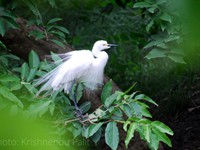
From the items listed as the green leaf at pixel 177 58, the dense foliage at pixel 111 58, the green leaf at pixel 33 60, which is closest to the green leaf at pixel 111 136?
the dense foliage at pixel 111 58

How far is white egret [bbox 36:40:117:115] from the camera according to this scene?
208 centimetres

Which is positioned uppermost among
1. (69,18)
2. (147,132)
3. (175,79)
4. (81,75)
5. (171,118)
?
(147,132)

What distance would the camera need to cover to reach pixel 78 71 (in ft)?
7.12

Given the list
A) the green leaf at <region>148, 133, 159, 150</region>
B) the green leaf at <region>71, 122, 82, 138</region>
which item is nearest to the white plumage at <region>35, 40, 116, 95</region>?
the green leaf at <region>71, 122, 82, 138</region>

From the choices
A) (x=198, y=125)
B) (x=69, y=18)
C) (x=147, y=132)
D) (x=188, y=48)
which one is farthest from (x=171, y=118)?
(x=188, y=48)

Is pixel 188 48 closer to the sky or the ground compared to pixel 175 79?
closer to the sky

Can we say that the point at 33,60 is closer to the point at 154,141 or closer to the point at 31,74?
the point at 31,74

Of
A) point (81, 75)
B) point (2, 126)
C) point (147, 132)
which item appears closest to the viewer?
point (2, 126)

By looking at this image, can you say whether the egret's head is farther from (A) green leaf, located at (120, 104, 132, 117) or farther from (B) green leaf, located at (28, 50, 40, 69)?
(A) green leaf, located at (120, 104, 132, 117)

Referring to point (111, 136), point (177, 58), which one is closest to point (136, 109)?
point (111, 136)

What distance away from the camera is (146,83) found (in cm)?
374

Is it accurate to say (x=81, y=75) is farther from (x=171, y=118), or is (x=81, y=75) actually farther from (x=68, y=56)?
(x=171, y=118)

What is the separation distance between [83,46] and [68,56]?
1720mm

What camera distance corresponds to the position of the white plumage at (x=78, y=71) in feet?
6.83
